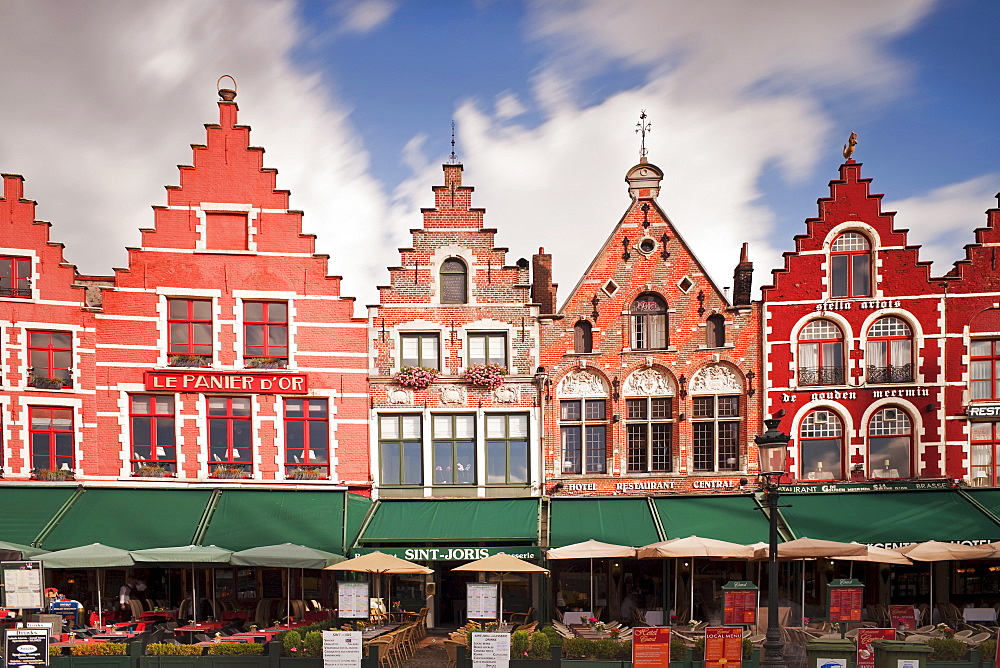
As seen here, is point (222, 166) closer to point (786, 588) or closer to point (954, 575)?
→ point (786, 588)

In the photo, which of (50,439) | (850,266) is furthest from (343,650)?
(850,266)

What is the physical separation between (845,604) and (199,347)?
1686cm

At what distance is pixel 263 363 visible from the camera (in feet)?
72.5

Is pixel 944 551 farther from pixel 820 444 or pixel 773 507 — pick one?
pixel 773 507

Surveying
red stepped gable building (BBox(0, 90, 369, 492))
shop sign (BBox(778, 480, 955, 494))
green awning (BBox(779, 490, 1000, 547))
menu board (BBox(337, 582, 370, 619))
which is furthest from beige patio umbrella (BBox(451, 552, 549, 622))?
shop sign (BBox(778, 480, 955, 494))

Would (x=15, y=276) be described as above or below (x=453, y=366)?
above

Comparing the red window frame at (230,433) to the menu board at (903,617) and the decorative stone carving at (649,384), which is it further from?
the menu board at (903,617)

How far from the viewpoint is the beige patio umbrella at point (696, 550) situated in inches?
727

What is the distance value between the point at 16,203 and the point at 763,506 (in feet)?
69.5

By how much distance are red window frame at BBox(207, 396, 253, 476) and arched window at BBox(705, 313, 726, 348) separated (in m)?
12.5

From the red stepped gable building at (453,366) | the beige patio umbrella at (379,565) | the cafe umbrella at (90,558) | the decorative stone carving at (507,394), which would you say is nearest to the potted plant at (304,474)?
the red stepped gable building at (453,366)

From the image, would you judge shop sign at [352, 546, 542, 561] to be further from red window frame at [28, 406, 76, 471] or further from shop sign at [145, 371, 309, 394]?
red window frame at [28, 406, 76, 471]

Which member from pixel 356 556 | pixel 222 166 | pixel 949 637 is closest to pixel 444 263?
pixel 222 166

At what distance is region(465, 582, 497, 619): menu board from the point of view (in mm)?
17125
